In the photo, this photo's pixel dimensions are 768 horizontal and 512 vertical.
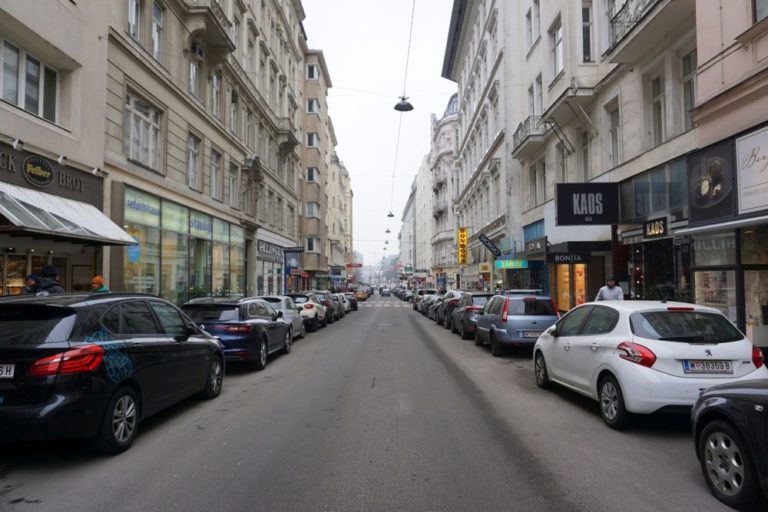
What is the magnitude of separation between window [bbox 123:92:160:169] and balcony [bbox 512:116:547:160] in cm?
1452

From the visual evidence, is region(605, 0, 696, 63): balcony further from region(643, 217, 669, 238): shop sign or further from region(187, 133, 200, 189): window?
region(187, 133, 200, 189): window

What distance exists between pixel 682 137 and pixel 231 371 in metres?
11.5

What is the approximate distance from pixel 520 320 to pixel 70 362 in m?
9.63

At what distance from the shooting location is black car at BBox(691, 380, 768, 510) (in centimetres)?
371

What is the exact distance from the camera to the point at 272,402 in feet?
25.1

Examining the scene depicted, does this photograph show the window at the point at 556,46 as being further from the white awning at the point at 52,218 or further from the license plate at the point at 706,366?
the license plate at the point at 706,366

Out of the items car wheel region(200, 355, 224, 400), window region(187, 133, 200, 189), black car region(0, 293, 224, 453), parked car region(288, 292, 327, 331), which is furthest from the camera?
parked car region(288, 292, 327, 331)

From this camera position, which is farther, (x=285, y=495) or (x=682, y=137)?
(x=682, y=137)

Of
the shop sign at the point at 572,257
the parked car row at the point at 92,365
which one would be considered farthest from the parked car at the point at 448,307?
the parked car row at the point at 92,365

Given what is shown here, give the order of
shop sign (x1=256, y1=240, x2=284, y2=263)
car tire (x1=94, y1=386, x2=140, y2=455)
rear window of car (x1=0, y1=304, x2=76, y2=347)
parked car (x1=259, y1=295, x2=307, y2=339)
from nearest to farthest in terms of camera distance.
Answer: rear window of car (x1=0, y1=304, x2=76, y2=347)
car tire (x1=94, y1=386, x2=140, y2=455)
parked car (x1=259, y1=295, x2=307, y2=339)
shop sign (x1=256, y1=240, x2=284, y2=263)

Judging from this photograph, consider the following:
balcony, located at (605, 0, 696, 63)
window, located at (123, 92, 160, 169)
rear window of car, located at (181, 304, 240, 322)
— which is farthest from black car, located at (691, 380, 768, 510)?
window, located at (123, 92, 160, 169)

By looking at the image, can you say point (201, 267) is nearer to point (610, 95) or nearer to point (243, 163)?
point (243, 163)

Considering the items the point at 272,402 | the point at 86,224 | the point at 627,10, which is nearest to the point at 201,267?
the point at 86,224

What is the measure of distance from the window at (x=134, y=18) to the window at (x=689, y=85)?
14.9 m
